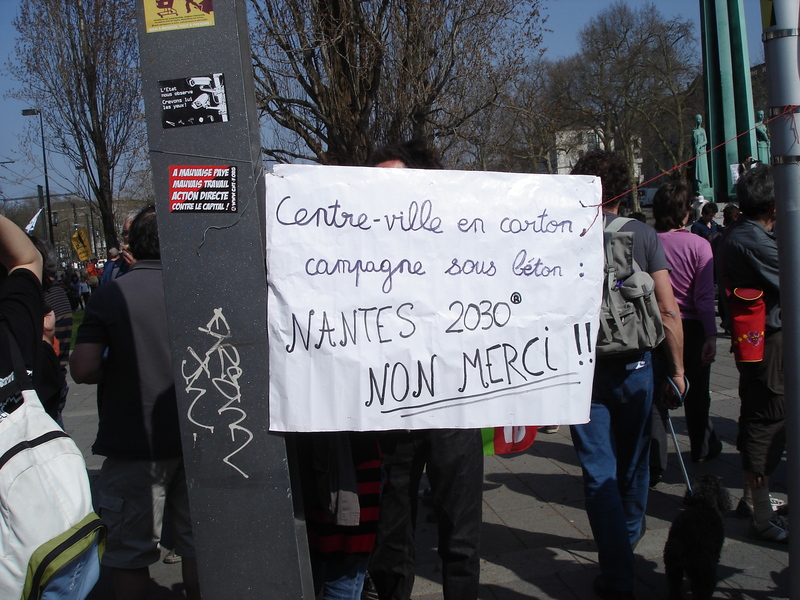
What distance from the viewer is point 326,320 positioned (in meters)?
1.84

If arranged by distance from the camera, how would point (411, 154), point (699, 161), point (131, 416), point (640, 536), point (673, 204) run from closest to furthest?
point (131, 416) → point (411, 154) → point (640, 536) → point (673, 204) → point (699, 161)

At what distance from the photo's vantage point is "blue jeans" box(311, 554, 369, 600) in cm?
225

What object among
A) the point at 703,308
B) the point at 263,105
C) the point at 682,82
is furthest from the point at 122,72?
the point at 682,82

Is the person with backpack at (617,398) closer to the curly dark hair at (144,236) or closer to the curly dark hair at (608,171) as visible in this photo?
the curly dark hair at (608,171)

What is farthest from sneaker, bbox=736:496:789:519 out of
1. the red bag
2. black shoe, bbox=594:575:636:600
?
black shoe, bbox=594:575:636:600

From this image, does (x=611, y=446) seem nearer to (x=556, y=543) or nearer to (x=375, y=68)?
(x=556, y=543)

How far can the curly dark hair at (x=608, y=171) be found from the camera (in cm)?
287

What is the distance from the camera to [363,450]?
220 centimetres

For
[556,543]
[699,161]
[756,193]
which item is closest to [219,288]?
[556,543]

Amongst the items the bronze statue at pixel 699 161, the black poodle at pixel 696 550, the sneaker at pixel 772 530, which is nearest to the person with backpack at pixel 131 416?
the black poodle at pixel 696 550

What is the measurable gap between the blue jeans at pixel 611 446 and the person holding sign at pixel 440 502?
2.19 ft

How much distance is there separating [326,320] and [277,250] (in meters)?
0.24

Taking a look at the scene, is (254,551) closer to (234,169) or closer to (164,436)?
(164,436)

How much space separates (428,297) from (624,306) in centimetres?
117
